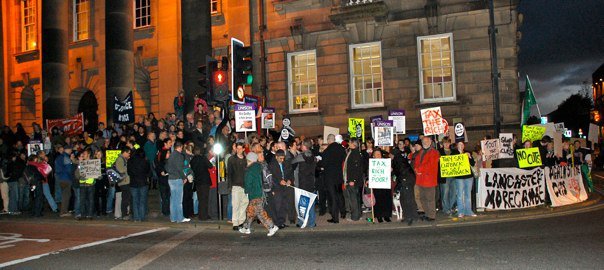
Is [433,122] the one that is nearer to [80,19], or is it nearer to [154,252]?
[154,252]

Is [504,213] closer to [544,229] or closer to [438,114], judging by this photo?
[544,229]

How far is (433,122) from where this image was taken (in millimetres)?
17562

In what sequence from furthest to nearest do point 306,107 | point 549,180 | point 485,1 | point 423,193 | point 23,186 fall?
1. point 306,107
2. point 485,1
3. point 23,186
4. point 549,180
5. point 423,193

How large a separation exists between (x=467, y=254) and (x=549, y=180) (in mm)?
7483

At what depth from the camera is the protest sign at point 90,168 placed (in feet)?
49.0

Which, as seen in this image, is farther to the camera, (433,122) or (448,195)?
(433,122)

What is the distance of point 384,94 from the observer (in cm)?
2244

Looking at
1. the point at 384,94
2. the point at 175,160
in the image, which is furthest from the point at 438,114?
the point at 175,160

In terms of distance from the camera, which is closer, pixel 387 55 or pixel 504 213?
pixel 504 213

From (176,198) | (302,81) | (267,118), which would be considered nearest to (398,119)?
(267,118)

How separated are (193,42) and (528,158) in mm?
13120

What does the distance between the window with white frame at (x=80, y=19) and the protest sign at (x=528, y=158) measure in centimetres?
2527

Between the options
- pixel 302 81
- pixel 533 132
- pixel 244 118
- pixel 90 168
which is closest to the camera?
pixel 90 168

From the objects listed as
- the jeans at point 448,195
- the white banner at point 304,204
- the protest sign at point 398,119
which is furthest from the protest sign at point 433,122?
the white banner at point 304,204
